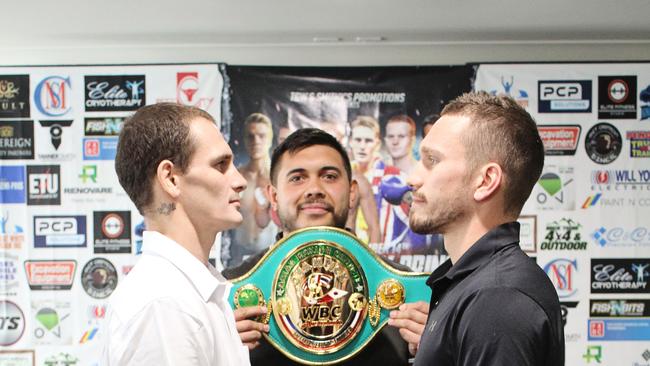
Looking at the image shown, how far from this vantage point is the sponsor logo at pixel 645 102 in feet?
15.6

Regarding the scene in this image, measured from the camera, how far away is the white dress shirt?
1199 millimetres

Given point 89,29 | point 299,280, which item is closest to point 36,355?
point 89,29

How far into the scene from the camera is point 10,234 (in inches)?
189

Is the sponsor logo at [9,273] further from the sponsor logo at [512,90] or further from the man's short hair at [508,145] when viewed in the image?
the man's short hair at [508,145]

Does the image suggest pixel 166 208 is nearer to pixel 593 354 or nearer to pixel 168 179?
pixel 168 179

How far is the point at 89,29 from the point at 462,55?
2.58 metres

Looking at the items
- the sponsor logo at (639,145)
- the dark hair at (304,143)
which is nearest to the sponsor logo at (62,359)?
the dark hair at (304,143)

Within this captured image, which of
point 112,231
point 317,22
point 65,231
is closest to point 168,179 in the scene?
point 317,22

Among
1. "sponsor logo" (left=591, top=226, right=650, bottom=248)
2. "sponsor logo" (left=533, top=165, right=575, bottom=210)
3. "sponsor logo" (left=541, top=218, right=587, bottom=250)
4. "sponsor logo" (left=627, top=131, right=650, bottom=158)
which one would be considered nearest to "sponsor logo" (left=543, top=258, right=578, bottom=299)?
"sponsor logo" (left=541, top=218, right=587, bottom=250)

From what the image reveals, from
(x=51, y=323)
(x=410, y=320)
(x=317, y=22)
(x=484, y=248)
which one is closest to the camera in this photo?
(x=484, y=248)

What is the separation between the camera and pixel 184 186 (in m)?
1.44

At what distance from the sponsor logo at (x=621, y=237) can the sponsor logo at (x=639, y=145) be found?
51 centimetres

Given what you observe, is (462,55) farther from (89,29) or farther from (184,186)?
(184,186)

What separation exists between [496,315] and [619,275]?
393cm
